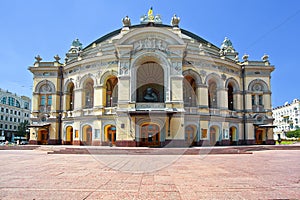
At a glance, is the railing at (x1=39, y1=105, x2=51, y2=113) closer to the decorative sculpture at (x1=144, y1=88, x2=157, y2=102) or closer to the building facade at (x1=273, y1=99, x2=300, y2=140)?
the decorative sculpture at (x1=144, y1=88, x2=157, y2=102)

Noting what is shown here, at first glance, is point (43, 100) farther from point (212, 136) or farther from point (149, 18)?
point (212, 136)

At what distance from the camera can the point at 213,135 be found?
33.2 meters

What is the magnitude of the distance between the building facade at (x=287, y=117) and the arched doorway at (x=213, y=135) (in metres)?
61.3

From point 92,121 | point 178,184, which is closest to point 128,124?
point 92,121

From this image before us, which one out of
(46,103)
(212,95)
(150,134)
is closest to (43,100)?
(46,103)

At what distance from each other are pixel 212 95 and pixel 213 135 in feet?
17.3

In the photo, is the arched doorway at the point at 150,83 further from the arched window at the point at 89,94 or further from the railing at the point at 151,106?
the arched window at the point at 89,94

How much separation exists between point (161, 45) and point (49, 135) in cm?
1991

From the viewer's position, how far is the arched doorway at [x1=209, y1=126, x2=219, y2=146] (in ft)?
→ 107

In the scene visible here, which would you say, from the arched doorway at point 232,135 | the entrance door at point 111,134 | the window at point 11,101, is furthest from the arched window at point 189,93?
the window at point 11,101

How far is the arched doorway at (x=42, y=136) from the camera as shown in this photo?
36500 millimetres

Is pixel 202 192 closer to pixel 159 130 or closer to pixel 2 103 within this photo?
pixel 159 130

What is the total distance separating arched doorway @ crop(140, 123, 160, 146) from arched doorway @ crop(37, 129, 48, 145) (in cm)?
1554

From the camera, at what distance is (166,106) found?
28.1 metres
